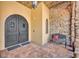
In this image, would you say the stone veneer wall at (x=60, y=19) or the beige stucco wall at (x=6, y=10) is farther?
the stone veneer wall at (x=60, y=19)

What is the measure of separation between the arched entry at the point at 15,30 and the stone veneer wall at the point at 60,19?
51 cm

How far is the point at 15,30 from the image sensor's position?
225 centimetres

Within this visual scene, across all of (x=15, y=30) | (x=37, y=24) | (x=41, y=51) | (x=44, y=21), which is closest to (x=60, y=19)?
(x=44, y=21)

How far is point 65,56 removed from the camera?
229 cm

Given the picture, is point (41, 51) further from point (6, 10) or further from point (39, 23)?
point (6, 10)

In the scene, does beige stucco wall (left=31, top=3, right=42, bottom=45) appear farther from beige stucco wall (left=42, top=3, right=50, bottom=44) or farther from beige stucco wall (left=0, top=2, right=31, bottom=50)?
beige stucco wall (left=0, top=2, right=31, bottom=50)

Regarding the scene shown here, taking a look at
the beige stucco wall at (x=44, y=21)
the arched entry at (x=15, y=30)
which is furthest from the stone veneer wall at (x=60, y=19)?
the arched entry at (x=15, y=30)

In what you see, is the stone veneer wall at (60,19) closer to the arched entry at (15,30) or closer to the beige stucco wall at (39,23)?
the beige stucco wall at (39,23)

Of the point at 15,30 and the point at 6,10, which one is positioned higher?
the point at 6,10

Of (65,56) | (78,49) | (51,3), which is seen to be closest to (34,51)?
(65,56)

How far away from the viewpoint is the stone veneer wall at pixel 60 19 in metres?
2.30

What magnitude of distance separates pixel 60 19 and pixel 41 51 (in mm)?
702

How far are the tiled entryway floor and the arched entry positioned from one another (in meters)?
0.17

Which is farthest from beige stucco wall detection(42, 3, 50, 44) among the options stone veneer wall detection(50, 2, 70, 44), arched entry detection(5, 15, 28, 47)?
arched entry detection(5, 15, 28, 47)
